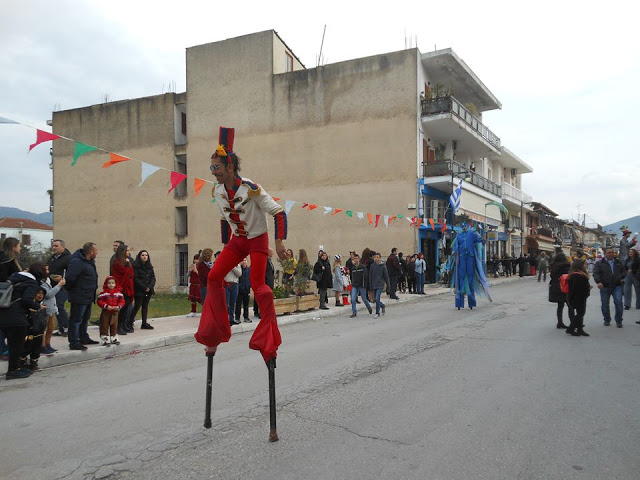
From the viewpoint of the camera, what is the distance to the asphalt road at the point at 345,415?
3475 mm

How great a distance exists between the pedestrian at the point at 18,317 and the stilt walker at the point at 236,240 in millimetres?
→ 3621

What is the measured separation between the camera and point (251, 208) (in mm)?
4266

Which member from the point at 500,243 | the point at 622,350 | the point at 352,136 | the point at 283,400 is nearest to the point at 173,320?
the point at 283,400

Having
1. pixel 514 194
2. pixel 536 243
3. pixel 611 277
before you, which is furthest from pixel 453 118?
pixel 536 243

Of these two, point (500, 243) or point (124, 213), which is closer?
point (124, 213)

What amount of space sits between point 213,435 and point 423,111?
25804 millimetres

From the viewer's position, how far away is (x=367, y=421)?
14.3 feet

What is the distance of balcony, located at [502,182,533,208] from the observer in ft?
137

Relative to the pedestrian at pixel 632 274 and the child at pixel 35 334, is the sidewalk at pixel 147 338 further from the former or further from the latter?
the pedestrian at pixel 632 274

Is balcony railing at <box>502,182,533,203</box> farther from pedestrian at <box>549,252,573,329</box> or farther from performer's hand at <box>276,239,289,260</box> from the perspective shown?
performer's hand at <box>276,239,289,260</box>

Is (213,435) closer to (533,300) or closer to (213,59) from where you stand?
(533,300)

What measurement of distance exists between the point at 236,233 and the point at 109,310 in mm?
5292

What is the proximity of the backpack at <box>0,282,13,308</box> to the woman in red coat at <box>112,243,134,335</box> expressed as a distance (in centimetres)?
322

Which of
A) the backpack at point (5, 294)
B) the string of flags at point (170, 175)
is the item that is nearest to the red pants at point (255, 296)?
the string of flags at point (170, 175)
